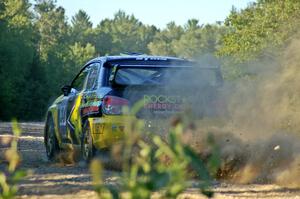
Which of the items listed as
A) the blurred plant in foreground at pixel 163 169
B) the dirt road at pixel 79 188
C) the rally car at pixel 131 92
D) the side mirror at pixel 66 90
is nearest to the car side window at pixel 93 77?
the rally car at pixel 131 92

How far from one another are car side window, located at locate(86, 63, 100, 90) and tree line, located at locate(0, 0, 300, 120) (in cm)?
179

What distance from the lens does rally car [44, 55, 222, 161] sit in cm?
1085

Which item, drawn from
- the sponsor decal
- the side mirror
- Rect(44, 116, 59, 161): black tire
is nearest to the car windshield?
the sponsor decal

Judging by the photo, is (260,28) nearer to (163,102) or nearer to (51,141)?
(51,141)

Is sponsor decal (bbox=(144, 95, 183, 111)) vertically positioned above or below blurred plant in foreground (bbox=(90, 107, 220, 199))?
above

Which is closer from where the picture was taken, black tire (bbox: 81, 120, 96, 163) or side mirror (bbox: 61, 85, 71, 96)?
black tire (bbox: 81, 120, 96, 163)

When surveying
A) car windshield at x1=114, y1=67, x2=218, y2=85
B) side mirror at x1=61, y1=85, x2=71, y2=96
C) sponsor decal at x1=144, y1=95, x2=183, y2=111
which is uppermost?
car windshield at x1=114, y1=67, x2=218, y2=85

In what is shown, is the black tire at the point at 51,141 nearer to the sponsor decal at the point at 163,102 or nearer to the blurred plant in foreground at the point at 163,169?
the sponsor decal at the point at 163,102

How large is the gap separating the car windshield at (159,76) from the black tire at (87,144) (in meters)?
0.88

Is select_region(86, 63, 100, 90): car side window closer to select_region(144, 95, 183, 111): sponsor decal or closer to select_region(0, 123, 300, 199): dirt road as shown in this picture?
select_region(144, 95, 183, 111): sponsor decal

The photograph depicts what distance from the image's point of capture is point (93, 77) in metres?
12.1

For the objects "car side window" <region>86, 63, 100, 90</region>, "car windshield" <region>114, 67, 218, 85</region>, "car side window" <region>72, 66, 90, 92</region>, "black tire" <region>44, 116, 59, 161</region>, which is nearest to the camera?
"car windshield" <region>114, 67, 218, 85</region>

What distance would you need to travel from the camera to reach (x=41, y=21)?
465 feet

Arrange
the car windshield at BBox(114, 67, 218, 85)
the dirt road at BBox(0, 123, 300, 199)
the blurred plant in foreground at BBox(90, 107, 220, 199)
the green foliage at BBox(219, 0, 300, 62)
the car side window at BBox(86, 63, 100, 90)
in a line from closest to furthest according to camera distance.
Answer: the blurred plant in foreground at BBox(90, 107, 220, 199) < the dirt road at BBox(0, 123, 300, 199) < the car windshield at BBox(114, 67, 218, 85) < the car side window at BBox(86, 63, 100, 90) < the green foliage at BBox(219, 0, 300, 62)
